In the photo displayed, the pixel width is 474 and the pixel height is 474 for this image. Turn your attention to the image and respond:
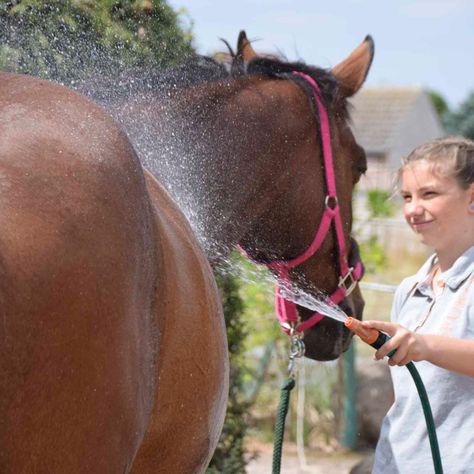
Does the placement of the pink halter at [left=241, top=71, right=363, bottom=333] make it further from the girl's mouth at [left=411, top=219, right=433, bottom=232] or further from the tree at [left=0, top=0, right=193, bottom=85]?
the tree at [left=0, top=0, right=193, bottom=85]

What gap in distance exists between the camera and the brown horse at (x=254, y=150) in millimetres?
2709

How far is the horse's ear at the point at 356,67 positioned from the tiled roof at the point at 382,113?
3783 centimetres

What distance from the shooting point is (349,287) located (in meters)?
3.16

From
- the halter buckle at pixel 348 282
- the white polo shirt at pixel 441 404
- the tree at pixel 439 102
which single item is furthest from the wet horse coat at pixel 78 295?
the tree at pixel 439 102

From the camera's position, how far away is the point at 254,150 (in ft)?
9.44

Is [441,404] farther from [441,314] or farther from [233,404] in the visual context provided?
[233,404]

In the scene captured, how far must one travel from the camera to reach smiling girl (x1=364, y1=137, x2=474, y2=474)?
8.39 feet

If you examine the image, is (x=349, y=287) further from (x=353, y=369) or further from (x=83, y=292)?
(x=353, y=369)

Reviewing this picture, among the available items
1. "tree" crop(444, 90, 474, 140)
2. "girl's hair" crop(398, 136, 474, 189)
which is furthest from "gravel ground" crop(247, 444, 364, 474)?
"tree" crop(444, 90, 474, 140)

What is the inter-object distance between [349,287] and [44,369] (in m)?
1.86

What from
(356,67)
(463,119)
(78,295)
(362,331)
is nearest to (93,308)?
(78,295)

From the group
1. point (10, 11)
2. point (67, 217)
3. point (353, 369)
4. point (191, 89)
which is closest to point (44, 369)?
point (67, 217)

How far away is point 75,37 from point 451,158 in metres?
1.29

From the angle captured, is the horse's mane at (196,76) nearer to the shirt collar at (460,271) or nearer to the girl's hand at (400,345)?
the shirt collar at (460,271)
